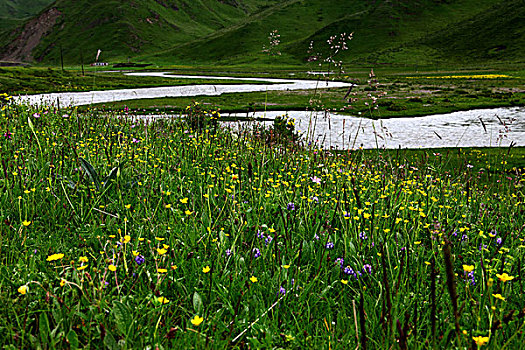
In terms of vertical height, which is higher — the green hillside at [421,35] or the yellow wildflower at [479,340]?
the green hillside at [421,35]

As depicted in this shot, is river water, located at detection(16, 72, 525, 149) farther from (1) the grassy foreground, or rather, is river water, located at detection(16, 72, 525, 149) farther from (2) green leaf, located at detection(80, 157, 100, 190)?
(1) the grassy foreground

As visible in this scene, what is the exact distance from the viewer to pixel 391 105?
101 ft

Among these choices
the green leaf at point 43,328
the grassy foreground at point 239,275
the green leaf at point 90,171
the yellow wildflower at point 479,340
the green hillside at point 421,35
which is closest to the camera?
the yellow wildflower at point 479,340

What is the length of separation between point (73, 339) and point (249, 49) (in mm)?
205494

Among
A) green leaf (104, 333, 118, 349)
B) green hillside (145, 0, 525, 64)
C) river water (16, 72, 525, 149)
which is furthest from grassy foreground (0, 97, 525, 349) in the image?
green hillside (145, 0, 525, 64)

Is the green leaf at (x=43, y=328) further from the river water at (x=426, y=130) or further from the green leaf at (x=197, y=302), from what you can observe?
the river water at (x=426, y=130)

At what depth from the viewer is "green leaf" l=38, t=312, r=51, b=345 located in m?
2.27

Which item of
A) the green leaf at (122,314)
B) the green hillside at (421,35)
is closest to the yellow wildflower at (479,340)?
the green leaf at (122,314)

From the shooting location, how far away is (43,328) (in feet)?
7.61

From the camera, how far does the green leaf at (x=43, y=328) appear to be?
227cm

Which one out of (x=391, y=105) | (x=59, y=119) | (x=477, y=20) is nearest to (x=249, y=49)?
(x=477, y=20)

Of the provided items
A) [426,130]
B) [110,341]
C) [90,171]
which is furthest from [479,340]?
[426,130]

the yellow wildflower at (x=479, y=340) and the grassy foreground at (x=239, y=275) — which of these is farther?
the grassy foreground at (x=239, y=275)

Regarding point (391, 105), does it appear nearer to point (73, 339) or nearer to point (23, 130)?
point (23, 130)
